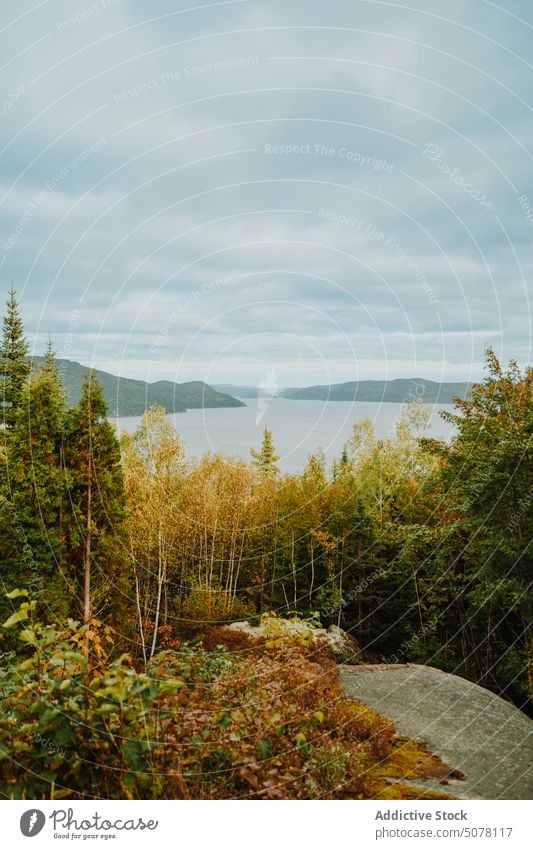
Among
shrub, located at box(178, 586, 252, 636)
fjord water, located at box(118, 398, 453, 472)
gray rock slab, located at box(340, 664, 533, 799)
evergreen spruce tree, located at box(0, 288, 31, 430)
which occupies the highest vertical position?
evergreen spruce tree, located at box(0, 288, 31, 430)

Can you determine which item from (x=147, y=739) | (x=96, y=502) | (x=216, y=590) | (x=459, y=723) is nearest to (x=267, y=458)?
(x=216, y=590)

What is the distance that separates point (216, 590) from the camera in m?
17.5

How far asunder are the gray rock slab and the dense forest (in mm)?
981

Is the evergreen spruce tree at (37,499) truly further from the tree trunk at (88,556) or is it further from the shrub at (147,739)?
the shrub at (147,739)

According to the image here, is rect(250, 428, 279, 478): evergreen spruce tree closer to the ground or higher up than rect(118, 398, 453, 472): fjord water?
closer to the ground

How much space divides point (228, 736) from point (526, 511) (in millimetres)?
11075

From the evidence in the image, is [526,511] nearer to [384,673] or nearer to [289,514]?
[384,673]

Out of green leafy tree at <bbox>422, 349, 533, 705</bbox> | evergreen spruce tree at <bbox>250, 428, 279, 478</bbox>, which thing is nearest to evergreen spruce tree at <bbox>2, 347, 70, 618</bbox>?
green leafy tree at <bbox>422, 349, 533, 705</bbox>

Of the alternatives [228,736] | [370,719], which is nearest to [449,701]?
[370,719]

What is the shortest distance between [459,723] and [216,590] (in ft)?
33.6

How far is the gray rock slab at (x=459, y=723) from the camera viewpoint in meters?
6.25

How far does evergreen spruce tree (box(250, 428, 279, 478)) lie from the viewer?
24577mm

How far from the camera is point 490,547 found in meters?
14.2

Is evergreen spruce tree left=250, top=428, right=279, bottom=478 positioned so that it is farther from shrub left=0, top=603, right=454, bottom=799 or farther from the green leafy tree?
shrub left=0, top=603, right=454, bottom=799
